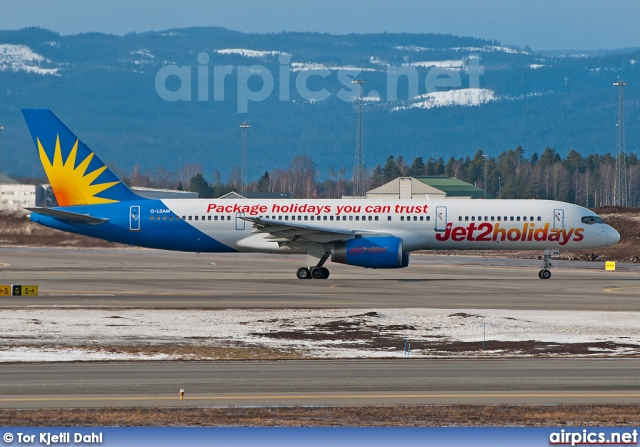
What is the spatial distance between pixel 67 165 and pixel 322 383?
3516 cm

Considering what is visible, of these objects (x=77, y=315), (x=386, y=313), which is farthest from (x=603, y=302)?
(x=77, y=315)

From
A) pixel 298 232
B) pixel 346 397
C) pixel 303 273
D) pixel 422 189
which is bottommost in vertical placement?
pixel 346 397

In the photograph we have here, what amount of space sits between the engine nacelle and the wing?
0.58m

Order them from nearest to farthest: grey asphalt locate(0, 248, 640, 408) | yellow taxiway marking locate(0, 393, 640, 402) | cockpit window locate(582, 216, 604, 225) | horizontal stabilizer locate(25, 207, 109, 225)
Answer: yellow taxiway marking locate(0, 393, 640, 402), grey asphalt locate(0, 248, 640, 408), horizontal stabilizer locate(25, 207, 109, 225), cockpit window locate(582, 216, 604, 225)

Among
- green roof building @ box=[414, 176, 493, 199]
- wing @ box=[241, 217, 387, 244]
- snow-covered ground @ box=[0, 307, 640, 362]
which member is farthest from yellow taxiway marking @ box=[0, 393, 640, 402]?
green roof building @ box=[414, 176, 493, 199]

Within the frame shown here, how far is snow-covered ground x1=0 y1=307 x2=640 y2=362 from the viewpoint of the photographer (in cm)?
2814

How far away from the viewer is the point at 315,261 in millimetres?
53719

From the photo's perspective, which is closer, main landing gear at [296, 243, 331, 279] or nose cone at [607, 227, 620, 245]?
main landing gear at [296, 243, 331, 279]

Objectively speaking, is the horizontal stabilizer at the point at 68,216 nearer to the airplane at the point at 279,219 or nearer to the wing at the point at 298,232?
the airplane at the point at 279,219

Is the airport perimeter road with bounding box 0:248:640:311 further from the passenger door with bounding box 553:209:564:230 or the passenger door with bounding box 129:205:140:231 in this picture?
the passenger door with bounding box 553:209:564:230

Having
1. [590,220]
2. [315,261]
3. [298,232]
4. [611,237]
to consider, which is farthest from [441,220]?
[611,237]

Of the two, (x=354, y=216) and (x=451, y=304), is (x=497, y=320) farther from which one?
(x=354, y=216)

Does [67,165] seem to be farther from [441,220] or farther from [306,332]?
[306,332]

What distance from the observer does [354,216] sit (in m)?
53.9
